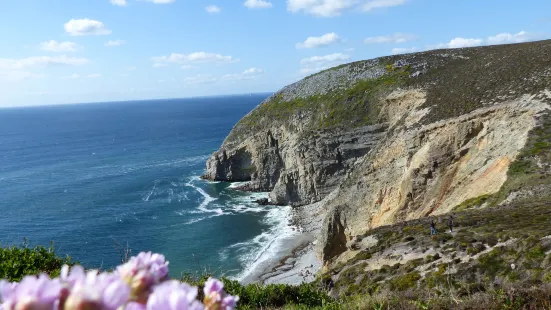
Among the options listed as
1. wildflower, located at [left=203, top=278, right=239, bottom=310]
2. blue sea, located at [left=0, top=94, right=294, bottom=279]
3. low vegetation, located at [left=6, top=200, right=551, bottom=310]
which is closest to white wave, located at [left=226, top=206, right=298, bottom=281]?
blue sea, located at [left=0, top=94, right=294, bottom=279]

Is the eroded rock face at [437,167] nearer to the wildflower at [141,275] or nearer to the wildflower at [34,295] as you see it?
the wildflower at [141,275]

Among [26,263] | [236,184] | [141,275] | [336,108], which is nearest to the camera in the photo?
[141,275]

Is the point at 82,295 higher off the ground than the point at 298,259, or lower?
higher

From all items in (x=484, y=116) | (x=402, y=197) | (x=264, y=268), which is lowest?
(x=264, y=268)

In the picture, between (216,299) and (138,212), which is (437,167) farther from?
(138,212)

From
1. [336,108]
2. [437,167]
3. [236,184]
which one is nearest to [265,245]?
[437,167]

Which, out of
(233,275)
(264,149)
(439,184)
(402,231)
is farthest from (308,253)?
(264,149)

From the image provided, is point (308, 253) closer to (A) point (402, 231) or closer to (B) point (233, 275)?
(B) point (233, 275)

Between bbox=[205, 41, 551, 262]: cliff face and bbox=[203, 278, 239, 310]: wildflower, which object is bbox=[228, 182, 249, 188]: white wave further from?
bbox=[203, 278, 239, 310]: wildflower
